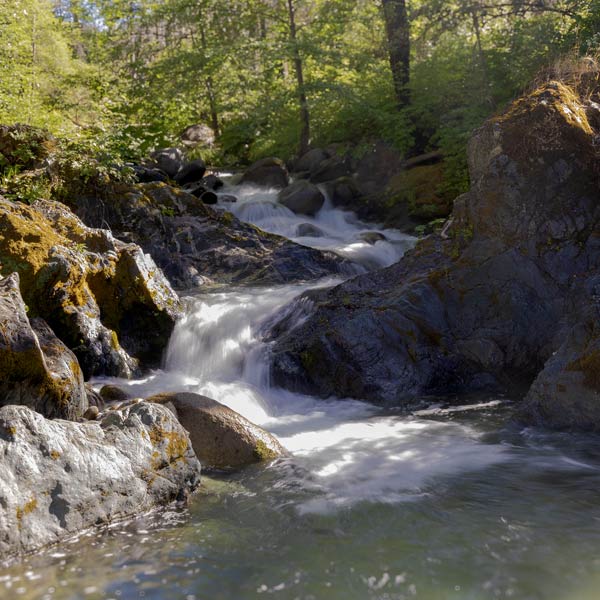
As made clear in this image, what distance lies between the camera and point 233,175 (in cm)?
1842

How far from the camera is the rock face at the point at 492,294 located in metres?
7.17

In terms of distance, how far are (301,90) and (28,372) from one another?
13237mm

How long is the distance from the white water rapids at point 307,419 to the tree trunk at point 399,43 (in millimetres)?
7763

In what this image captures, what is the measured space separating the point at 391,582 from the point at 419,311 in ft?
14.6

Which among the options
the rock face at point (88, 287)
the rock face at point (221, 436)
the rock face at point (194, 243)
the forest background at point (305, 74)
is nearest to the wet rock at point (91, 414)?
the rock face at point (221, 436)

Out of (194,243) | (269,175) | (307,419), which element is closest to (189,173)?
(269,175)

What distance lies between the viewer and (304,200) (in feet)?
49.2

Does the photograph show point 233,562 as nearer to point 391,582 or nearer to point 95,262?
point 391,582

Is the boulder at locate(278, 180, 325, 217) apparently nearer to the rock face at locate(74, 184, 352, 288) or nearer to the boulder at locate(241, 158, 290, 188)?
the boulder at locate(241, 158, 290, 188)

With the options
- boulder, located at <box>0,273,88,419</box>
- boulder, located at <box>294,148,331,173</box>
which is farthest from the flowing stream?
boulder, located at <box>294,148,331,173</box>

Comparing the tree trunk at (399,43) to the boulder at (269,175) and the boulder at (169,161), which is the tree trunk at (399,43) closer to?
the boulder at (269,175)

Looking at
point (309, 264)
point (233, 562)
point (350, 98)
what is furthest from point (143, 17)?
point (233, 562)

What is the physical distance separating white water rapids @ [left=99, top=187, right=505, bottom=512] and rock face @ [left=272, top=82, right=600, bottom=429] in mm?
437

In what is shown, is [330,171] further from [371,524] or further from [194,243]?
[371,524]
